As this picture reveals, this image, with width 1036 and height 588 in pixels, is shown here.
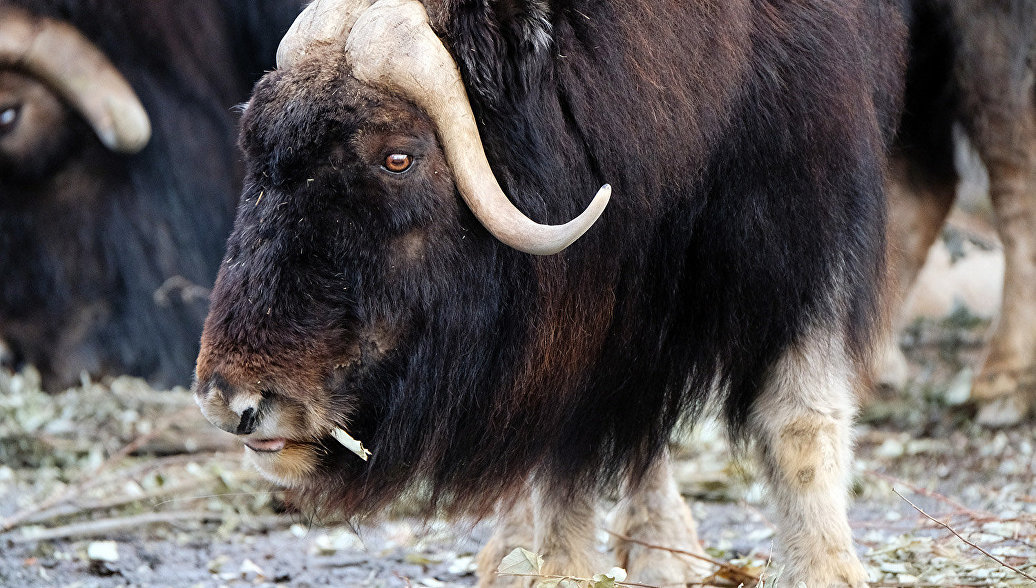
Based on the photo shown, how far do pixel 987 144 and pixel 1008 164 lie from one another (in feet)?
0.40

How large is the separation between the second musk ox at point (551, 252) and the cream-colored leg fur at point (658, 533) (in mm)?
253

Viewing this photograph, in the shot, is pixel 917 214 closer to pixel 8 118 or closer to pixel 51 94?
pixel 51 94

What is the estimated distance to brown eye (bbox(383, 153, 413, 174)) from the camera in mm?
1855

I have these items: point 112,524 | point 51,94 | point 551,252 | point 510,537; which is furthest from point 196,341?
point 551,252

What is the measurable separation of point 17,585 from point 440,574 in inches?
36.7

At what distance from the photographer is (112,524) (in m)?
3.10

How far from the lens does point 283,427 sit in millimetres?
1845

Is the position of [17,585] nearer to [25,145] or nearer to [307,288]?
[307,288]

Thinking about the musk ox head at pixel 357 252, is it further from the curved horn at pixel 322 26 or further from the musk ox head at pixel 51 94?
the musk ox head at pixel 51 94

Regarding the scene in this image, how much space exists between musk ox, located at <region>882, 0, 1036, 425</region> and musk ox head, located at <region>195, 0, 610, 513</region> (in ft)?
Answer: 5.31

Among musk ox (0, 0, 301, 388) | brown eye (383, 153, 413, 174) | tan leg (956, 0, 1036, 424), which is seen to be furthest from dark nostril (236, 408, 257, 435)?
musk ox (0, 0, 301, 388)

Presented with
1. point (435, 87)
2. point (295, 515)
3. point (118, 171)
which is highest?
point (435, 87)

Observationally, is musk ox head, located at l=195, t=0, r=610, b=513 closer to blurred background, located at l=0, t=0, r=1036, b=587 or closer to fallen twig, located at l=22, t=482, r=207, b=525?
blurred background, located at l=0, t=0, r=1036, b=587

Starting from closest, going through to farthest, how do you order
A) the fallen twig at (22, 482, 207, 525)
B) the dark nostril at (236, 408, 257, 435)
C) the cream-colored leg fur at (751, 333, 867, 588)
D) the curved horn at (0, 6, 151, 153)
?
the dark nostril at (236, 408, 257, 435) < the cream-colored leg fur at (751, 333, 867, 588) < the fallen twig at (22, 482, 207, 525) < the curved horn at (0, 6, 151, 153)
